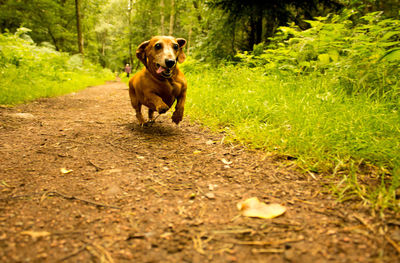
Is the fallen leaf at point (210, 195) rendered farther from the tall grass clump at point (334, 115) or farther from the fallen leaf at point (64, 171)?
the fallen leaf at point (64, 171)

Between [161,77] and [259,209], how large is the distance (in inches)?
69.1

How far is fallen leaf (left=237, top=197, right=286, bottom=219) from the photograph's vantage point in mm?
1100

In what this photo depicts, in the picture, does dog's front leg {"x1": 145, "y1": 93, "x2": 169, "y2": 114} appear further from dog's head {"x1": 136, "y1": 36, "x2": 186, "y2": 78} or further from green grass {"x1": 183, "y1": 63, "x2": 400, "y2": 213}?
green grass {"x1": 183, "y1": 63, "x2": 400, "y2": 213}

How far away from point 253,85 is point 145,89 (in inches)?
74.7

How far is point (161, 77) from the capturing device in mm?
2387

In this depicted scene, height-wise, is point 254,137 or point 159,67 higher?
point 159,67

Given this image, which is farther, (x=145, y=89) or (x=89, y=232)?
(x=145, y=89)

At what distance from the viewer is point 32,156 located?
1854mm

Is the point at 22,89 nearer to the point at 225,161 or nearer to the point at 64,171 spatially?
the point at 64,171

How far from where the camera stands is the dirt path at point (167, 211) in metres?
0.87

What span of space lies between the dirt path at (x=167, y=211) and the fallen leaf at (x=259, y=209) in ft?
0.12

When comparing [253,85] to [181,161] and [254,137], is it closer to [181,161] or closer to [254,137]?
[254,137]

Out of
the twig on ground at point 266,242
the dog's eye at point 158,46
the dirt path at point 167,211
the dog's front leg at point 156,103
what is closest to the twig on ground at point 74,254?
the dirt path at point 167,211

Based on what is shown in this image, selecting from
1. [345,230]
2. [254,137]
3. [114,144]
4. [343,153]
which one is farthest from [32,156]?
[343,153]
